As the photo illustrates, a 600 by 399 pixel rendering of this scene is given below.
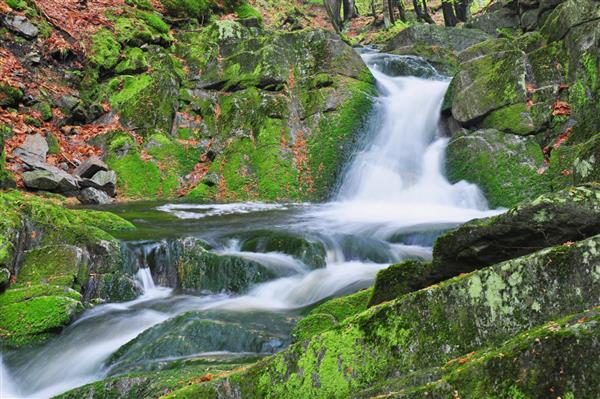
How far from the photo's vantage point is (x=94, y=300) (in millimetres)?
6977

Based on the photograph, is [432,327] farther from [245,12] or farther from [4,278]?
[245,12]

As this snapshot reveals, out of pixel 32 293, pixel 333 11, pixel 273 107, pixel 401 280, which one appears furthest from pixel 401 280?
pixel 333 11

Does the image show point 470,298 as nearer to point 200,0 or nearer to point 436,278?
point 436,278

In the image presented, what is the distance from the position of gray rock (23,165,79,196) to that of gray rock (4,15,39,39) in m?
5.40

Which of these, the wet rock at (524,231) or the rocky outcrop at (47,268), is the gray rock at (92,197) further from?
the wet rock at (524,231)

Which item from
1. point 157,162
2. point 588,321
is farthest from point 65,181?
point 588,321

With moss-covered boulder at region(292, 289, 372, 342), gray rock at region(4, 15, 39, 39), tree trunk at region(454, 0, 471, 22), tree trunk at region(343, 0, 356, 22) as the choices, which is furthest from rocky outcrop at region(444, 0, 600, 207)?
tree trunk at region(343, 0, 356, 22)

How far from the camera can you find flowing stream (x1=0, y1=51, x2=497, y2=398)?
5.54 meters

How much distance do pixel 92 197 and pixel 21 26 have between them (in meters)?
6.77

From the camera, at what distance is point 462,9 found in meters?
27.0

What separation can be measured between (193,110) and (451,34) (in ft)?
41.5

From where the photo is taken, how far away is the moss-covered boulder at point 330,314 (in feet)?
14.1

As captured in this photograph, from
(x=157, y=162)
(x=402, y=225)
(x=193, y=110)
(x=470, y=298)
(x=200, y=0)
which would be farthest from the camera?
(x=200, y=0)

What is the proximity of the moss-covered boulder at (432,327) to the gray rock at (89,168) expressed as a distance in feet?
39.5
